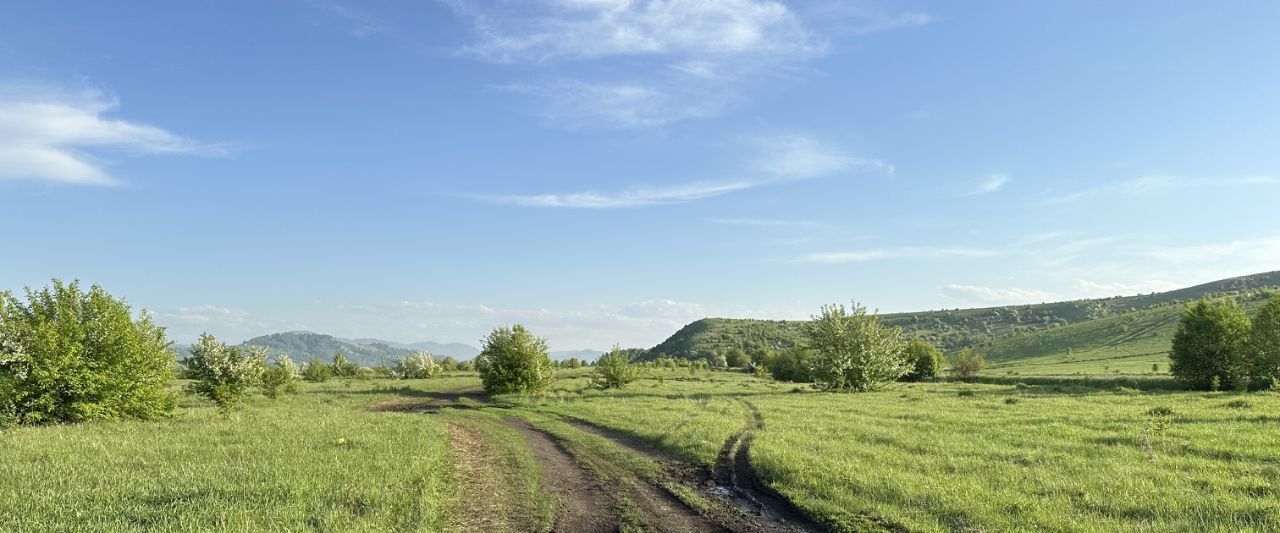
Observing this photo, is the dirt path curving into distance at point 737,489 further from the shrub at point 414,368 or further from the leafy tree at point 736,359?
the leafy tree at point 736,359

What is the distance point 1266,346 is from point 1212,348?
2.87 m

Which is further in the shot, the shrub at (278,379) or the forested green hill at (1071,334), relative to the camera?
the forested green hill at (1071,334)

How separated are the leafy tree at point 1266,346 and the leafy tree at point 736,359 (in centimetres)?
7813

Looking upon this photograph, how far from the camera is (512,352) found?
50.8 meters

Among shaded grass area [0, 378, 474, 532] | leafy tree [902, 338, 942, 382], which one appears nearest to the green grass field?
shaded grass area [0, 378, 474, 532]

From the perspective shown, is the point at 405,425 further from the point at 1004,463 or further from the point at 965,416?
the point at 965,416

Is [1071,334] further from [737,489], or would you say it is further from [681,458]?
[737,489]

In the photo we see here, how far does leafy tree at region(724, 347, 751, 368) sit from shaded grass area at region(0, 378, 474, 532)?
102 m

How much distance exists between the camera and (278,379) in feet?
165

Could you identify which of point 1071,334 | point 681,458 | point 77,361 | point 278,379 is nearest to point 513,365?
point 278,379

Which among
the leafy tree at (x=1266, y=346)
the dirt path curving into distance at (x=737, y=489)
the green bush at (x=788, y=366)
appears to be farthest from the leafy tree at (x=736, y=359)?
the dirt path curving into distance at (x=737, y=489)

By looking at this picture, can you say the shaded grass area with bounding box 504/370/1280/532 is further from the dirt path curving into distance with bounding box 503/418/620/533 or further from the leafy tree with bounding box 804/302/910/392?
the leafy tree with bounding box 804/302/910/392

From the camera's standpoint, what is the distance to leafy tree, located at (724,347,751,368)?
119000mm

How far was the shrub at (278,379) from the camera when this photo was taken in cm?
4640
